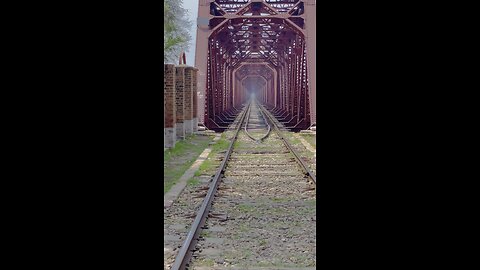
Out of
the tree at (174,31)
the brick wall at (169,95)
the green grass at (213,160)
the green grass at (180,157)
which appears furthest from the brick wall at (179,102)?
the tree at (174,31)

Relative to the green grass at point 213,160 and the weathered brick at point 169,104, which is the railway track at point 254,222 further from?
the weathered brick at point 169,104

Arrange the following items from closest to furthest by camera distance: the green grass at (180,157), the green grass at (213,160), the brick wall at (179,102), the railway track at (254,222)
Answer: the railway track at (254,222)
the green grass at (180,157)
the green grass at (213,160)
the brick wall at (179,102)

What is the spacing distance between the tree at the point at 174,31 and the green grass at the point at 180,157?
3720 mm

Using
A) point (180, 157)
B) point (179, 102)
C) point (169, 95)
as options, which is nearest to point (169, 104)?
point (169, 95)

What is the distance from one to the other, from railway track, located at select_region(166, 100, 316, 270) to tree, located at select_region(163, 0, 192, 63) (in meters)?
2.16

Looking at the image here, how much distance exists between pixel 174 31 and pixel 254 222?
2854 cm

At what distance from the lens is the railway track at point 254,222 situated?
→ 534cm

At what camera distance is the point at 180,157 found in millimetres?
13812

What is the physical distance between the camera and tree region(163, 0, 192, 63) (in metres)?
28.1

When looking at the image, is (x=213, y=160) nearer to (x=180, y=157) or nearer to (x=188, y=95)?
(x=180, y=157)
